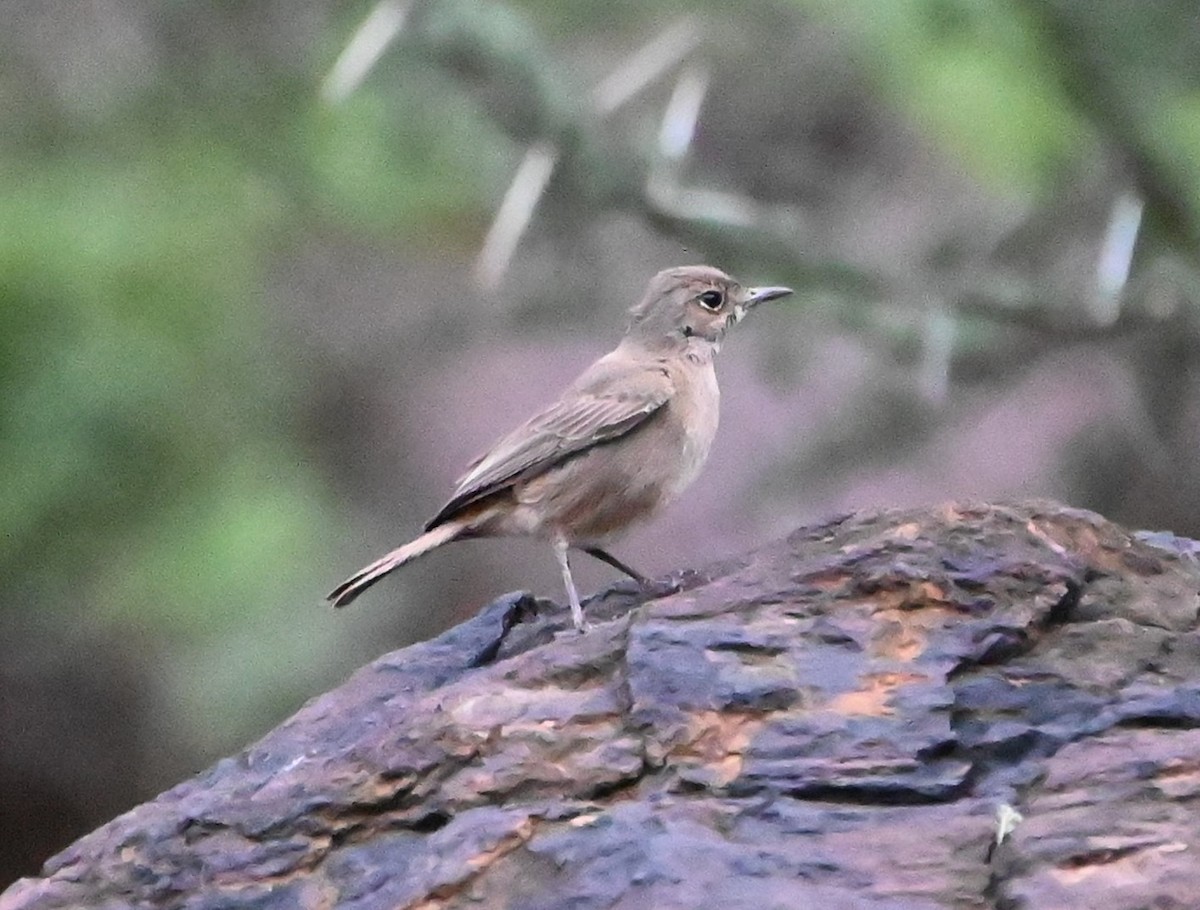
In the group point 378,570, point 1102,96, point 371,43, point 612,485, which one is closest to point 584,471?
point 612,485

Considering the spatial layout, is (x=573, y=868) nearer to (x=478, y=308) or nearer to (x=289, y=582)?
(x=289, y=582)

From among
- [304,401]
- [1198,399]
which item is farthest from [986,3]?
[304,401]

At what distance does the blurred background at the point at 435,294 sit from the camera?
6395mm

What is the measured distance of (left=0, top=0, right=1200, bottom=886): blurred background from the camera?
6395mm

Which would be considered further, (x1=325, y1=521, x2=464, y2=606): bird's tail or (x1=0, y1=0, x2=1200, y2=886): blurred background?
(x1=0, y1=0, x2=1200, y2=886): blurred background

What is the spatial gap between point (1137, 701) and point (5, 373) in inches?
219

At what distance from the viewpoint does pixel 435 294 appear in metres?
12.1

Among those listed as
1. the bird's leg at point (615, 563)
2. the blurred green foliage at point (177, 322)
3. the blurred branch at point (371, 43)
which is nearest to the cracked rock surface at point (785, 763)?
the bird's leg at point (615, 563)

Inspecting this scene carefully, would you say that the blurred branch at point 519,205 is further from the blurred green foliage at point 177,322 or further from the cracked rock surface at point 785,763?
the cracked rock surface at point 785,763

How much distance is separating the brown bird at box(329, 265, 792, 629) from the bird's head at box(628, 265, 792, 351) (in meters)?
0.47

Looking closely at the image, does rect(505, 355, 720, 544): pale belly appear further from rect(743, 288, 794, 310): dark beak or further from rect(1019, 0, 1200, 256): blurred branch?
rect(1019, 0, 1200, 256): blurred branch

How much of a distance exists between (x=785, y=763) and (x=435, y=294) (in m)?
8.37

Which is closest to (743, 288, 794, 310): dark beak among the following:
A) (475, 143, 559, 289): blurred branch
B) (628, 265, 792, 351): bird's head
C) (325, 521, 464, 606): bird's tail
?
(628, 265, 792, 351): bird's head

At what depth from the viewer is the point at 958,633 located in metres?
4.35
